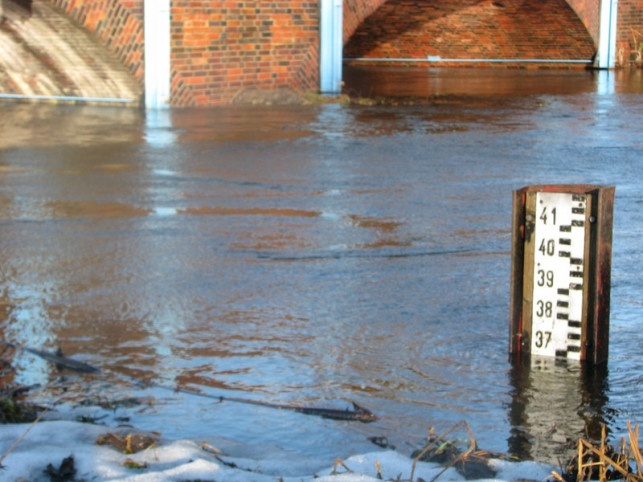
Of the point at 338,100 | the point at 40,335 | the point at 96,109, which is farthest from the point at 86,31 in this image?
the point at 40,335

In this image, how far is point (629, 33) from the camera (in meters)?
25.1

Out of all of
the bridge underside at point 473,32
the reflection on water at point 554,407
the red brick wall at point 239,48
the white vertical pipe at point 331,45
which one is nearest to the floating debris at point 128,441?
the reflection on water at point 554,407

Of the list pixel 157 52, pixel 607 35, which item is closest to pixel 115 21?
pixel 157 52

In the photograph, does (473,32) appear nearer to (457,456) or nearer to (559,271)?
(559,271)

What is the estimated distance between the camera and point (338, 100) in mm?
16438

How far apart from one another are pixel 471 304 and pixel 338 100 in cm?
1092

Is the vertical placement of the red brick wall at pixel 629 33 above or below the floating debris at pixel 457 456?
above

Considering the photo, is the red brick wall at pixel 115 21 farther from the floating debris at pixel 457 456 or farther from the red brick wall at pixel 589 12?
the red brick wall at pixel 589 12

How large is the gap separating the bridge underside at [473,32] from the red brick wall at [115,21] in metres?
9.99

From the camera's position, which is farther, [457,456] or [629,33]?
[629,33]

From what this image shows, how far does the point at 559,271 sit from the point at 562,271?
0.01 m

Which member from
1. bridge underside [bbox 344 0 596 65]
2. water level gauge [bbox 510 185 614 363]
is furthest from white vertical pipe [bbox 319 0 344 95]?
water level gauge [bbox 510 185 614 363]

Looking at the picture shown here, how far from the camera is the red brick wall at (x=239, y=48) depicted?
1497cm

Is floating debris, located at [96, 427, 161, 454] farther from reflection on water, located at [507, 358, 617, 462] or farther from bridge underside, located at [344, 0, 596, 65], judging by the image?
bridge underside, located at [344, 0, 596, 65]
